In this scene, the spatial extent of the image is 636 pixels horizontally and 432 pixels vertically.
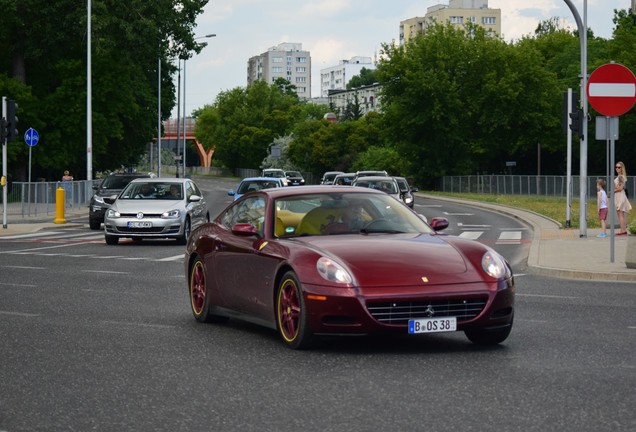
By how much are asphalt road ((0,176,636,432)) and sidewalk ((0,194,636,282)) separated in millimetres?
4318

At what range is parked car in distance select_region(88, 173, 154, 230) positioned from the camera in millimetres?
36781

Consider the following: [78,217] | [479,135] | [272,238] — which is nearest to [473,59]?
[479,135]

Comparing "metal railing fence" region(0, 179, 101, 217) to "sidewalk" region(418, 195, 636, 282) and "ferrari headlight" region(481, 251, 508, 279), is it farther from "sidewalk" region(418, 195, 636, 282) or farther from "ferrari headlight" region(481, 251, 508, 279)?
"ferrari headlight" region(481, 251, 508, 279)

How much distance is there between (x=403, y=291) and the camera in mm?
9875

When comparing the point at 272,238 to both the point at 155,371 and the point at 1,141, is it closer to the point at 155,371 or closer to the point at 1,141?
→ the point at 155,371

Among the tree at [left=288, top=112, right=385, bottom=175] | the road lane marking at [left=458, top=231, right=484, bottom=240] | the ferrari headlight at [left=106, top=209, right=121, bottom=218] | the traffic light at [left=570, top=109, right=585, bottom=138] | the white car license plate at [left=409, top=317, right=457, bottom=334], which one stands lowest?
the road lane marking at [left=458, top=231, right=484, bottom=240]

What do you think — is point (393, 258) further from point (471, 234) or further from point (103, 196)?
point (103, 196)

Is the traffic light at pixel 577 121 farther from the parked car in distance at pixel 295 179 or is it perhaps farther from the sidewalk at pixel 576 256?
the parked car in distance at pixel 295 179

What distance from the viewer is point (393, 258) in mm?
10164

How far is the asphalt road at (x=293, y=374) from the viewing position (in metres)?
7.28

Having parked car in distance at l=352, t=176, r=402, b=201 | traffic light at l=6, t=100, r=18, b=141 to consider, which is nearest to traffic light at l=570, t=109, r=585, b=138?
parked car in distance at l=352, t=176, r=402, b=201

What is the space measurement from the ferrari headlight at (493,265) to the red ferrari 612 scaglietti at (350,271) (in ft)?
0.04

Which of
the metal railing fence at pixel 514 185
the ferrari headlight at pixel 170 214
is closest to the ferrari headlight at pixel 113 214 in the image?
the ferrari headlight at pixel 170 214

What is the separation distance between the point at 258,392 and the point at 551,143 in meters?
88.6
